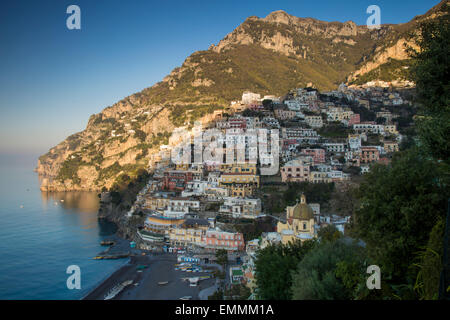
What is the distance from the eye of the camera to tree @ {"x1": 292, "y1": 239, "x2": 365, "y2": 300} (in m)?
7.70

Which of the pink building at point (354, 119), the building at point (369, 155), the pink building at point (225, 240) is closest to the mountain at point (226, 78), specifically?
the pink building at point (354, 119)

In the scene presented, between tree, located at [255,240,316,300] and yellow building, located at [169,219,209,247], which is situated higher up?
tree, located at [255,240,316,300]

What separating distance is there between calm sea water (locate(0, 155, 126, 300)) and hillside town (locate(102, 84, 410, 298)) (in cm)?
521

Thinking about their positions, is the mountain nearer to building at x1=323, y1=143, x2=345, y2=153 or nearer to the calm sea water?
the calm sea water

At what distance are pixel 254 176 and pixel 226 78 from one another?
5335 centimetres

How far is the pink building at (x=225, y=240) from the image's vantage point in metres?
27.2

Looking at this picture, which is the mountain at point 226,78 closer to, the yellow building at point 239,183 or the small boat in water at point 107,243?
the small boat in water at point 107,243

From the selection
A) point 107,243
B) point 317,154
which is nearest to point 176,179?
point 107,243

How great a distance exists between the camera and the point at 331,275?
8.01 meters

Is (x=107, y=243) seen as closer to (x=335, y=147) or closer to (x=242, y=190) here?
(x=242, y=190)

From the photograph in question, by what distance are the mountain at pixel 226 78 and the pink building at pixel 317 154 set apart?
29.2 metres

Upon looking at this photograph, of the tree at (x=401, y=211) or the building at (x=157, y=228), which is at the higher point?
the tree at (x=401, y=211)

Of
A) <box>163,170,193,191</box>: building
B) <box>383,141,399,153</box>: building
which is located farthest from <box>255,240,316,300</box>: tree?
<box>383,141,399,153</box>: building
